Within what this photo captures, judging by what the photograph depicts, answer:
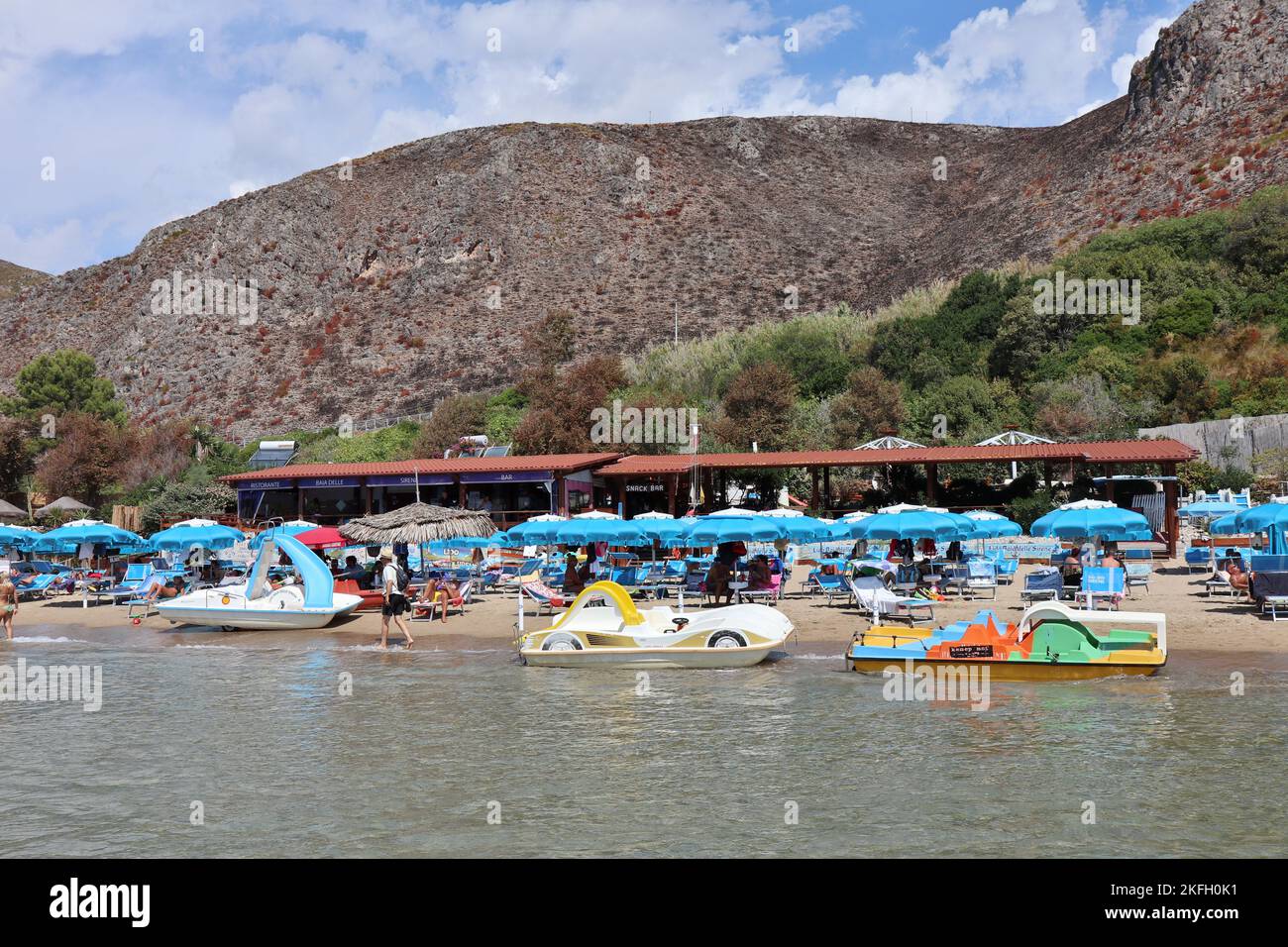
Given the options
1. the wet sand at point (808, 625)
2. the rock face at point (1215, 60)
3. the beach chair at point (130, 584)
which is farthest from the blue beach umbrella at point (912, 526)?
the rock face at point (1215, 60)

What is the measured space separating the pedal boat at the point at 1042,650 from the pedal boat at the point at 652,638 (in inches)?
67.2

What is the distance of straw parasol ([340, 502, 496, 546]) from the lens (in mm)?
22500

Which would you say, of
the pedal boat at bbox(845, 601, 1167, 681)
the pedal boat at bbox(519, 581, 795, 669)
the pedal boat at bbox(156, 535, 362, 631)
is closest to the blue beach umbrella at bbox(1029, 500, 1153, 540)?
the pedal boat at bbox(845, 601, 1167, 681)

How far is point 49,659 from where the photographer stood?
1677 cm

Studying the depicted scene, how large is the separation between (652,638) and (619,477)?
74.7 ft

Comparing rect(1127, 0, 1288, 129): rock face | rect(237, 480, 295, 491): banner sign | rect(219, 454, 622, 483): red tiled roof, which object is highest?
rect(1127, 0, 1288, 129): rock face

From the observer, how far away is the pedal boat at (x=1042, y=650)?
520 inches

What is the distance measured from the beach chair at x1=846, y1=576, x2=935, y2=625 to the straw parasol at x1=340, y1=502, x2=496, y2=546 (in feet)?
27.9

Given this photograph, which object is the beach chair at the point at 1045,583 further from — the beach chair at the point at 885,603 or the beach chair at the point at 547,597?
the beach chair at the point at 547,597

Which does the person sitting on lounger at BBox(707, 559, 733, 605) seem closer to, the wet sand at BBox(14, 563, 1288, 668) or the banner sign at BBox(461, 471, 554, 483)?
the wet sand at BBox(14, 563, 1288, 668)

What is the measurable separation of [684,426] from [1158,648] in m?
33.3
